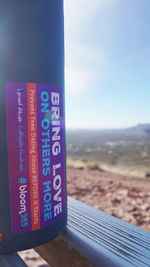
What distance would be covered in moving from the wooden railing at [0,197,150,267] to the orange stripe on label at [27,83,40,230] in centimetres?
8

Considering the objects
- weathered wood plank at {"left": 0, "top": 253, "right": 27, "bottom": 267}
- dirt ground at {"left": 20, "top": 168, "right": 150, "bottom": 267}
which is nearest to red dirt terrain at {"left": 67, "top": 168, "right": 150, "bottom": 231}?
dirt ground at {"left": 20, "top": 168, "right": 150, "bottom": 267}

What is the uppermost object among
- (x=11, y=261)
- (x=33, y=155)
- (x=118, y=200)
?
(x=33, y=155)

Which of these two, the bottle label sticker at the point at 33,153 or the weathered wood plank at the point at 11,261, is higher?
the bottle label sticker at the point at 33,153

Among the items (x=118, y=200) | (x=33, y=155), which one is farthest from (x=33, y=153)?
(x=118, y=200)

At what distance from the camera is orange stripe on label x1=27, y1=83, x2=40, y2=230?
1.16 feet

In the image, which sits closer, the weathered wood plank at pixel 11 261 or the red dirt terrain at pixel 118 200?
the weathered wood plank at pixel 11 261

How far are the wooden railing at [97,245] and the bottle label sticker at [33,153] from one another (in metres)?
0.06

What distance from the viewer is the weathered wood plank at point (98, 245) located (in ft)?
1.12

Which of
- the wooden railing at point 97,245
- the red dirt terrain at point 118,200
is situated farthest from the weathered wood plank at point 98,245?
the red dirt terrain at point 118,200

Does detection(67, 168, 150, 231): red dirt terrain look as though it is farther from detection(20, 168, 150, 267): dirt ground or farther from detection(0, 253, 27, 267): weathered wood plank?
detection(0, 253, 27, 267): weathered wood plank

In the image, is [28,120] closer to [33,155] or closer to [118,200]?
[33,155]

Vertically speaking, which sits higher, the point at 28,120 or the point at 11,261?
the point at 28,120

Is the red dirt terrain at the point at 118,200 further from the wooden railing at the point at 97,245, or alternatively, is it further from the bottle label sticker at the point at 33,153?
the bottle label sticker at the point at 33,153

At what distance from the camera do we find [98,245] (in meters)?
0.38
